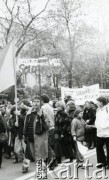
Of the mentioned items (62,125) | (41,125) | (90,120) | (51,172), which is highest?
(41,125)

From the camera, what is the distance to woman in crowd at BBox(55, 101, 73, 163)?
9047 millimetres

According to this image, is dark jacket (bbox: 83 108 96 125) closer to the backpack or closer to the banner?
the banner

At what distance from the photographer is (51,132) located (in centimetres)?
926

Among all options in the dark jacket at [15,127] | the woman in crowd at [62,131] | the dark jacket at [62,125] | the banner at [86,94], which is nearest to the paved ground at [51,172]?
the woman in crowd at [62,131]

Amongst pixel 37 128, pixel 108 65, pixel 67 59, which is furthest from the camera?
pixel 108 65

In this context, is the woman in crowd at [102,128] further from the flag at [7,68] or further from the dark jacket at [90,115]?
the dark jacket at [90,115]

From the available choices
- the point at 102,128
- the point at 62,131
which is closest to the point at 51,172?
the point at 62,131

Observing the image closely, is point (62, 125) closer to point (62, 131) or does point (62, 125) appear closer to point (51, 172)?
point (62, 131)

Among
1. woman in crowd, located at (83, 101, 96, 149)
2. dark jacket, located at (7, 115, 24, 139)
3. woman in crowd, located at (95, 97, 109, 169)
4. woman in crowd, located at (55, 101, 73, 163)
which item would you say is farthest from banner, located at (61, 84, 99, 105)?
woman in crowd, located at (95, 97, 109, 169)

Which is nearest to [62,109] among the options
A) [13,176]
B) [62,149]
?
[62,149]

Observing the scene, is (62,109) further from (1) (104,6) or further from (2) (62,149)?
(1) (104,6)

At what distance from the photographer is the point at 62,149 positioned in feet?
30.6

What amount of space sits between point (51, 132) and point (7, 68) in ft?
5.96

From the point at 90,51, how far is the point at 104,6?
2031cm
